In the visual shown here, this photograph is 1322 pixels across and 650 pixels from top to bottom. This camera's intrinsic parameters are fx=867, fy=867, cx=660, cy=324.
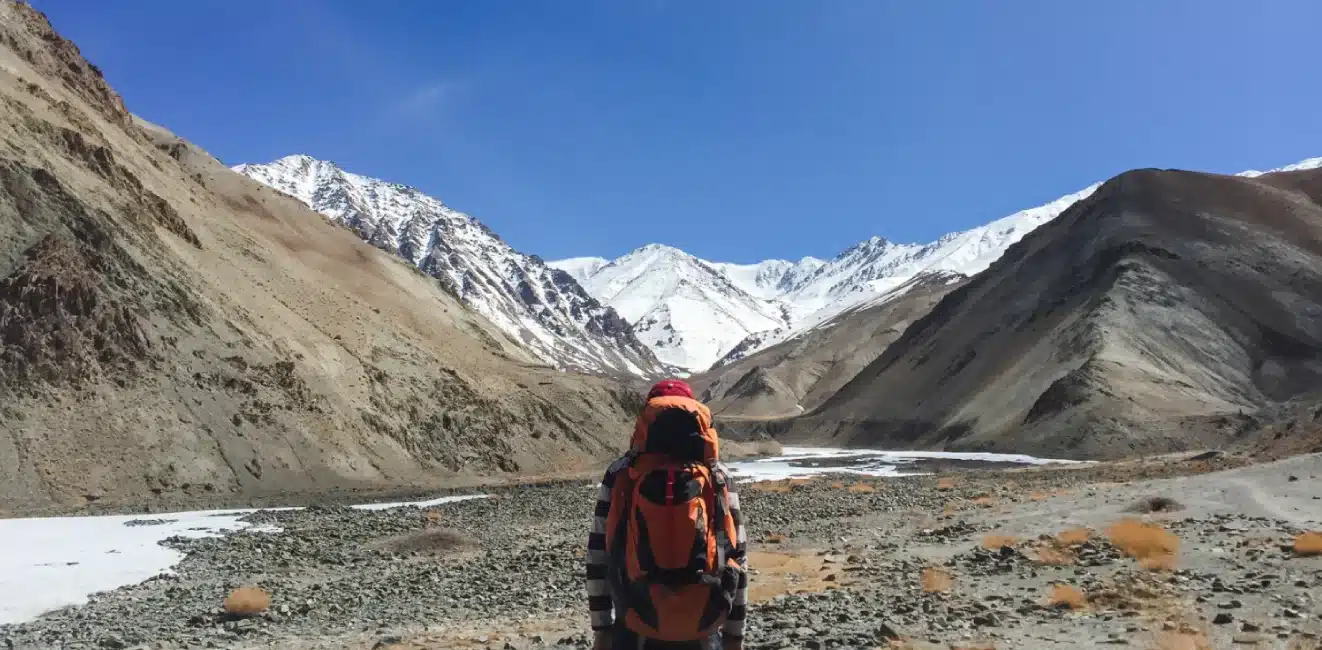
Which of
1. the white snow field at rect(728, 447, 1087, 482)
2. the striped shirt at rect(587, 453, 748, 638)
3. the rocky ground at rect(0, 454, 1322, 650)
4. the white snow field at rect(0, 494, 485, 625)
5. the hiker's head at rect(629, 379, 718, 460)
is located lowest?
the white snow field at rect(728, 447, 1087, 482)

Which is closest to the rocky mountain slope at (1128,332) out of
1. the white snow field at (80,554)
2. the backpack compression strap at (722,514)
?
the white snow field at (80,554)

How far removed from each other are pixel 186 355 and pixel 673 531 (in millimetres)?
45599

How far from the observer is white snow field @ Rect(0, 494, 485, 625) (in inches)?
656

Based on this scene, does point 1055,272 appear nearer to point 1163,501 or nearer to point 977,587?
point 1163,501

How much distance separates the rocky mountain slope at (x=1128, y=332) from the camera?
246ft

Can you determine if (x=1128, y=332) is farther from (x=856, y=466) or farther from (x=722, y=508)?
(x=722, y=508)

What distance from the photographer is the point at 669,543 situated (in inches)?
203

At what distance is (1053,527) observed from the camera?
20.4 m

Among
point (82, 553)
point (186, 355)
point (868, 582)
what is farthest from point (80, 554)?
point (186, 355)

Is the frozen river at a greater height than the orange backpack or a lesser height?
lesser

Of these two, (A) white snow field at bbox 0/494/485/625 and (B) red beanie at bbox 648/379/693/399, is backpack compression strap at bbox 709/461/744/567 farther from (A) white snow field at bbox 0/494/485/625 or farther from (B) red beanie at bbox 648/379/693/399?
(A) white snow field at bbox 0/494/485/625

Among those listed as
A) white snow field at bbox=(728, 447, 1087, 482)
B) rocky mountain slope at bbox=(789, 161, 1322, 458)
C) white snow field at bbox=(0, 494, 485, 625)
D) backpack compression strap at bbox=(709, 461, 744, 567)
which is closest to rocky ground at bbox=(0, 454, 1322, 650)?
white snow field at bbox=(0, 494, 485, 625)

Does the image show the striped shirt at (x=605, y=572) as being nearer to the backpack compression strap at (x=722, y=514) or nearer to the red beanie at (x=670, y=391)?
the backpack compression strap at (x=722, y=514)

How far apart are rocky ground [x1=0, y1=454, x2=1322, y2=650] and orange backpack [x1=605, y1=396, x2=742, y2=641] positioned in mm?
5844
